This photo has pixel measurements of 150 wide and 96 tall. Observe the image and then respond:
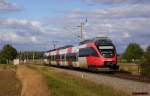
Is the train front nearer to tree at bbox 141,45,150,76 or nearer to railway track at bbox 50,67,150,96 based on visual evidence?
tree at bbox 141,45,150,76

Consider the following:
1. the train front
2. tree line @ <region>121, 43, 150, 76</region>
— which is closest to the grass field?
the train front

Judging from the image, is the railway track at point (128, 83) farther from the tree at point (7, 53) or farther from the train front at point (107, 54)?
the tree at point (7, 53)

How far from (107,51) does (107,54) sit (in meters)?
0.36

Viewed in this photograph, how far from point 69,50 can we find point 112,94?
161ft

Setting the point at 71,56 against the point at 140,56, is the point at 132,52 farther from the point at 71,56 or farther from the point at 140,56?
the point at 140,56

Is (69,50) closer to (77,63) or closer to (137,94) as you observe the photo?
(77,63)

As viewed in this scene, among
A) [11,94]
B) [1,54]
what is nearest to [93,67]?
[11,94]

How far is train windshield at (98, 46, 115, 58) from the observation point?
162 feet

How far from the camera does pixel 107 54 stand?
4938 centimetres

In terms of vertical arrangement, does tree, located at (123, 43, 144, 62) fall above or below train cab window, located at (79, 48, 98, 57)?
above

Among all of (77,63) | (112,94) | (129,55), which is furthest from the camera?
(129,55)

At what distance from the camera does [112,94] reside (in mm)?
22312

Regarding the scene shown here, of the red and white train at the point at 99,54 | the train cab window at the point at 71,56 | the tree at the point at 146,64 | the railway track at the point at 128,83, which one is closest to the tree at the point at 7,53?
the train cab window at the point at 71,56

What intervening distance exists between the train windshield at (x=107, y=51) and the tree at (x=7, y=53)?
12245 cm
